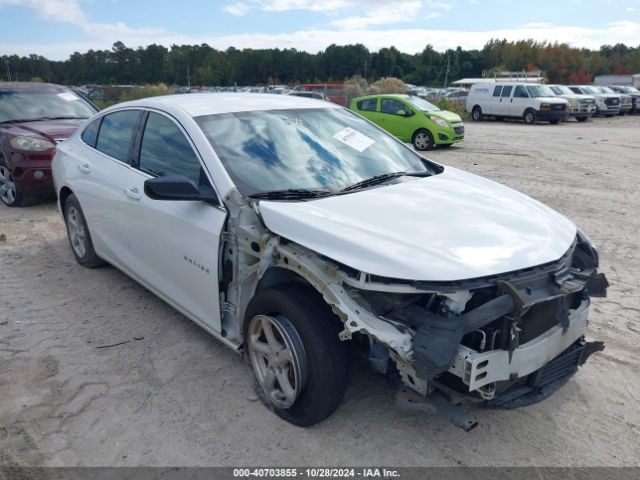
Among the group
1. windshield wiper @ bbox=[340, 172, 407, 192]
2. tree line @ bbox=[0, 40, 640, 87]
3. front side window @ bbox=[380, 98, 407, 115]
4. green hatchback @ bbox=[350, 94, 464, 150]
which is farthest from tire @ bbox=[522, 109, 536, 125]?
tree line @ bbox=[0, 40, 640, 87]

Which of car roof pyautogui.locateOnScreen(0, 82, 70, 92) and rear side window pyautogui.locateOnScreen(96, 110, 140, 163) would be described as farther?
car roof pyautogui.locateOnScreen(0, 82, 70, 92)

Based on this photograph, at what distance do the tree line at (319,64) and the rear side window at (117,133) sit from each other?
67688 mm

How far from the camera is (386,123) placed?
53.2 feet

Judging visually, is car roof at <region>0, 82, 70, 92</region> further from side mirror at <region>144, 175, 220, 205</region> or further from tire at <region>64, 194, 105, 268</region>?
→ side mirror at <region>144, 175, 220, 205</region>

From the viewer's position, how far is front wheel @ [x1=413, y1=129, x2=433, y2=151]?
15.3 metres

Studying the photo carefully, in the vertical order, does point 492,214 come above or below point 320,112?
below

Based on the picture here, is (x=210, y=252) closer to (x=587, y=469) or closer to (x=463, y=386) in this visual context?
(x=463, y=386)

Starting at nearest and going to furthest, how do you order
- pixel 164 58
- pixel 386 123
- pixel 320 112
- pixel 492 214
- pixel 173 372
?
pixel 492 214 → pixel 173 372 → pixel 320 112 → pixel 386 123 → pixel 164 58

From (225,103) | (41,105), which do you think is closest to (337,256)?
(225,103)

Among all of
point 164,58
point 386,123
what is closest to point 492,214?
point 386,123

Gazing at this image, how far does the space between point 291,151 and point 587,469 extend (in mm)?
2465

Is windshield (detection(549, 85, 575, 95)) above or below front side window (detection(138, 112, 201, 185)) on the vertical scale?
below

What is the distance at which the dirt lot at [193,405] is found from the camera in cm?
270

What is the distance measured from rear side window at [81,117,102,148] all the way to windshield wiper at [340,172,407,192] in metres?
2.72
